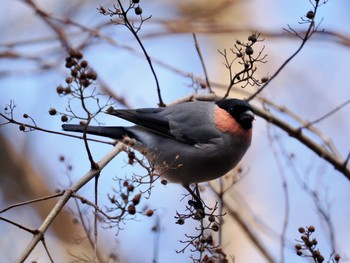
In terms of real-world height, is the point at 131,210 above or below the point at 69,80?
below

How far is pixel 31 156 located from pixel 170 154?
3.67m

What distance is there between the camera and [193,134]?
10.8 feet

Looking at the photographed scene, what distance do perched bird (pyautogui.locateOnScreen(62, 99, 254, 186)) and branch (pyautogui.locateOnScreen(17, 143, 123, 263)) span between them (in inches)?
20.5

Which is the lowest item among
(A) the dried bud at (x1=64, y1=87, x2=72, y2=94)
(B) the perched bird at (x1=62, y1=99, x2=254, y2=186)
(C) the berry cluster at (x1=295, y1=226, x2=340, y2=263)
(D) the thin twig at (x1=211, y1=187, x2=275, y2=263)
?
(C) the berry cluster at (x1=295, y1=226, x2=340, y2=263)

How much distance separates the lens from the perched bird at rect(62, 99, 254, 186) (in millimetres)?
3148

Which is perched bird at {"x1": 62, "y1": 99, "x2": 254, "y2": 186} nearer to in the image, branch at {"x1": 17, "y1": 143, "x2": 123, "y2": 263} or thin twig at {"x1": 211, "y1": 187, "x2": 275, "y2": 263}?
thin twig at {"x1": 211, "y1": 187, "x2": 275, "y2": 263}

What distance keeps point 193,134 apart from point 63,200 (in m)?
1.22

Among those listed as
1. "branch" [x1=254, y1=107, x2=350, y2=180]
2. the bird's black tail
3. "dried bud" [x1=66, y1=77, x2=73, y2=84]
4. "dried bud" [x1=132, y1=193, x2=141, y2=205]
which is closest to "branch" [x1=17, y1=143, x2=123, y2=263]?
"dried bud" [x1=132, y1=193, x2=141, y2=205]

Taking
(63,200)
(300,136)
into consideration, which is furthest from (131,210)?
(300,136)

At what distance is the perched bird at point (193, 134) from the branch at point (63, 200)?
0.52 meters

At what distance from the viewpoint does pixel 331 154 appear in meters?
3.32

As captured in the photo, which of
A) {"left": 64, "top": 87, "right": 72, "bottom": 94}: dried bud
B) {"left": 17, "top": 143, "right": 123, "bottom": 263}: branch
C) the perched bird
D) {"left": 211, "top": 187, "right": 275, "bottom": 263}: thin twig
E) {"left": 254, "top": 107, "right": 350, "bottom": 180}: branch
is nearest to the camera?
{"left": 17, "top": 143, "right": 123, "bottom": 263}: branch

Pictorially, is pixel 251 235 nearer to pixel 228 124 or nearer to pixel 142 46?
pixel 228 124

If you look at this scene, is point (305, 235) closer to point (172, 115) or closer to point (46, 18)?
point (172, 115)
